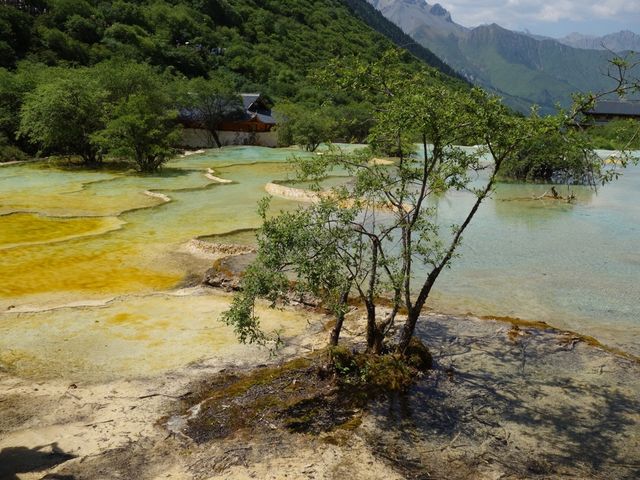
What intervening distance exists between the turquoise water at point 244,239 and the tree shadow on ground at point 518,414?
6.70ft

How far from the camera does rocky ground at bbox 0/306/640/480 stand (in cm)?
616

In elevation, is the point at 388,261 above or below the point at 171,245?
above

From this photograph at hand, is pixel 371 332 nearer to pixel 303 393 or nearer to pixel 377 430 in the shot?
Result: pixel 303 393

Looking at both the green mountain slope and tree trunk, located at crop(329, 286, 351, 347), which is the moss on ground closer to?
tree trunk, located at crop(329, 286, 351, 347)

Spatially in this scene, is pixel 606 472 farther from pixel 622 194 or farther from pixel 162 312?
pixel 622 194

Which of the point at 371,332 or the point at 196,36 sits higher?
the point at 196,36

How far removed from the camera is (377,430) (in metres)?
6.93

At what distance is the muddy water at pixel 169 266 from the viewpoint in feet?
31.7

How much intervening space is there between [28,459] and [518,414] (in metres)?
6.31

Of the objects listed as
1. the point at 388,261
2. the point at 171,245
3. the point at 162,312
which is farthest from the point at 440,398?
the point at 171,245

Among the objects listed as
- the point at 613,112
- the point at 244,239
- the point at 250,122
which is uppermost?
the point at 613,112

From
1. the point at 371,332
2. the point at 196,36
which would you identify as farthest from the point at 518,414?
the point at 196,36

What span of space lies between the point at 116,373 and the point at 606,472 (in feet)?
22.9

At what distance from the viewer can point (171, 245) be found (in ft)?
52.4
